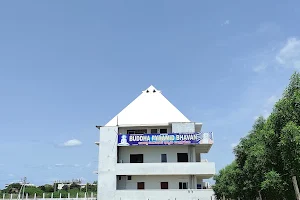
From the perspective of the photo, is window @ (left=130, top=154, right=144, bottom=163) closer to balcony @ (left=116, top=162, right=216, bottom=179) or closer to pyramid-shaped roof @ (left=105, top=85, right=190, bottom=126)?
balcony @ (left=116, top=162, right=216, bottom=179)

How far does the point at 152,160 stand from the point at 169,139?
3562mm

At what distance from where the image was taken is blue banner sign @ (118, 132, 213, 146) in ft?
121

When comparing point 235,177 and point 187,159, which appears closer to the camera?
point 235,177

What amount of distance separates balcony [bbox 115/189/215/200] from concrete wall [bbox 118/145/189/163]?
4.02m

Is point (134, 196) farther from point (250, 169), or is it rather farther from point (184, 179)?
point (250, 169)

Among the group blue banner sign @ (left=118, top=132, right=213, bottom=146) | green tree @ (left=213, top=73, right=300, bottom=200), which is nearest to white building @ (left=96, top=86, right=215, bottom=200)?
blue banner sign @ (left=118, top=132, right=213, bottom=146)

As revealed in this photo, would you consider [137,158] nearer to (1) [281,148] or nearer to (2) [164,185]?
(2) [164,185]

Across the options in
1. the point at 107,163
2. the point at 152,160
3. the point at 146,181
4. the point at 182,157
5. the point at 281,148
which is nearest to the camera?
the point at 281,148

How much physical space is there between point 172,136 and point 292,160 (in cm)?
1941

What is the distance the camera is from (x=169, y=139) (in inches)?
1462

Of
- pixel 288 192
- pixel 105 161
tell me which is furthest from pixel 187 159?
pixel 288 192

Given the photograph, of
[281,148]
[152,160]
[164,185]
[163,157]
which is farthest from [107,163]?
[281,148]

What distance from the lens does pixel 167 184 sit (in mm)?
37844

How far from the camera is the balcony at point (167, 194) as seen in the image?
35.2 meters
